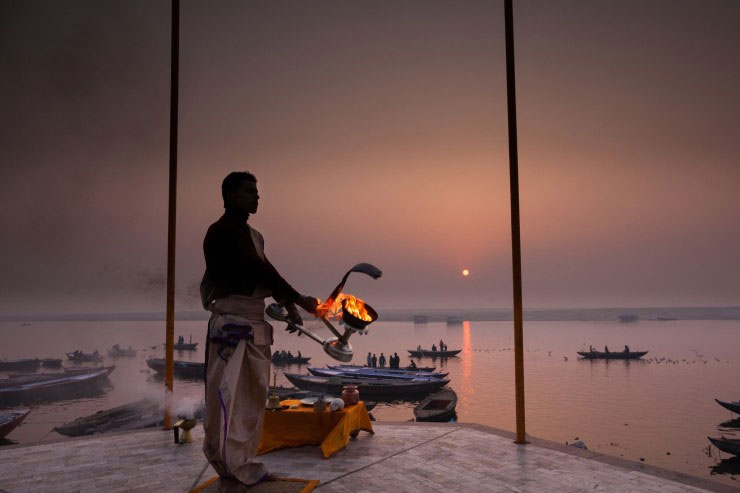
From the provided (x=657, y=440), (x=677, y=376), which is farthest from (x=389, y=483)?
(x=677, y=376)

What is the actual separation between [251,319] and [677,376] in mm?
80480

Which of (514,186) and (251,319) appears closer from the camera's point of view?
(251,319)

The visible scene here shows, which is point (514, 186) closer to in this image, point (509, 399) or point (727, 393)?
point (509, 399)

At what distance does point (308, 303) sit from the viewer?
285 centimetres

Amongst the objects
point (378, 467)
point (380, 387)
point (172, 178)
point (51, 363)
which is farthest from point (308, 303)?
point (51, 363)

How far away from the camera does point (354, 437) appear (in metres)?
4.88

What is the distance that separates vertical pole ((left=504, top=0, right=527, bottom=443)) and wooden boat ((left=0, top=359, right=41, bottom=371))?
103388mm

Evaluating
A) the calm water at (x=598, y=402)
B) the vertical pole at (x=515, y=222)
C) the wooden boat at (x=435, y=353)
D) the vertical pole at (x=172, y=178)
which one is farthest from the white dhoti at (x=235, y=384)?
the wooden boat at (x=435, y=353)

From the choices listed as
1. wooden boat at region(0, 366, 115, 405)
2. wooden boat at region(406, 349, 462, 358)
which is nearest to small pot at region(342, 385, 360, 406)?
wooden boat at region(0, 366, 115, 405)

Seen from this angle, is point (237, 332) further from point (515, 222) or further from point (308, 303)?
point (515, 222)

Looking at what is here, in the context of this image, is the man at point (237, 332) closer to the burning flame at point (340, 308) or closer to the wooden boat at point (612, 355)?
the burning flame at point (340, 308)

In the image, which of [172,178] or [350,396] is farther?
[172,178]

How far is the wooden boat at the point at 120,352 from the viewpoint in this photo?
14079 centimetres

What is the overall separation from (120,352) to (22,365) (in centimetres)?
5992
